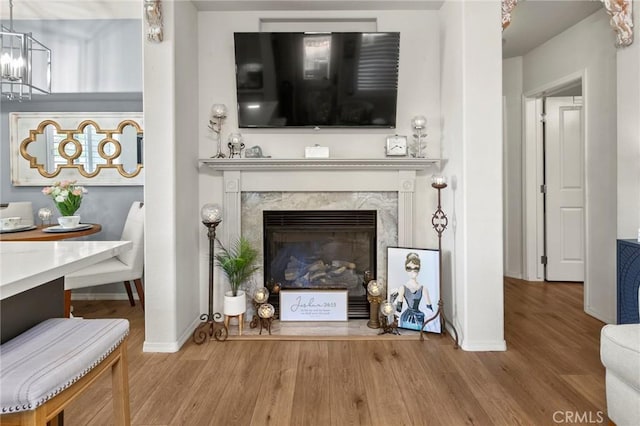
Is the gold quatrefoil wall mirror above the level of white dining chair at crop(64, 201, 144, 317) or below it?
above

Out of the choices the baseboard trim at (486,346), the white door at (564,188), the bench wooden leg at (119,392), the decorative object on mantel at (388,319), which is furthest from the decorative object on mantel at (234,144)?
the white door at (564,188)

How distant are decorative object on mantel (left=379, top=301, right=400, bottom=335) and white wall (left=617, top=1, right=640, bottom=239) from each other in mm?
1789

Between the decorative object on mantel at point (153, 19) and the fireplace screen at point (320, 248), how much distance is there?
148cm

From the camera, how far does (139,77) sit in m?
3.34

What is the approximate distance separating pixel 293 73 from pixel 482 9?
1.38 m

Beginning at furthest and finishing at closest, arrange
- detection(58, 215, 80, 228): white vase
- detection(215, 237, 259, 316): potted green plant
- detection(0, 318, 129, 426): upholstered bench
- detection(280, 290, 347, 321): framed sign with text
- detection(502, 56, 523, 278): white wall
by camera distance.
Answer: detection(502, 56, 523, 278): white wall < detection(280, 290, 347, 321): framed sign with text < detection(58, 215, 80, 228): white vase < detection(215, 237, 259, 316): potted green plant < detection(0, 318, 129, 426): upholstered bench

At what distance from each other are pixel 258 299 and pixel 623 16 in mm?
3369

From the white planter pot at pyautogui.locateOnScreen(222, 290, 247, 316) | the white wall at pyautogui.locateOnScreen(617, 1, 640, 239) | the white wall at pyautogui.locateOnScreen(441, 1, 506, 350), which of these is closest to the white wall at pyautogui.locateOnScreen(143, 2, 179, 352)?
the white planter pot at pyautogui.locateOnScreen(222, 290, 247, 316)

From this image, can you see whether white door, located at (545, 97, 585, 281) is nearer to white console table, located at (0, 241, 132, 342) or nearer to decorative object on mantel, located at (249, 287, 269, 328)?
decorative object on mantel, located at (249, 287, 269, 328)

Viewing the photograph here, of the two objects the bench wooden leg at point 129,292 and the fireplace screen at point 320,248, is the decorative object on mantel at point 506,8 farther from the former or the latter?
the bench wooden leg at point 129,292

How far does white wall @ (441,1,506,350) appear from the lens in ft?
7.70

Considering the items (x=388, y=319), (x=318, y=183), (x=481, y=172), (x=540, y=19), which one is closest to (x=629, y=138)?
(x=481, y=172)

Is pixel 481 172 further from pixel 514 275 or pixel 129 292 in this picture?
pixel 129 292

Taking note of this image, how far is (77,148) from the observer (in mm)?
3588
